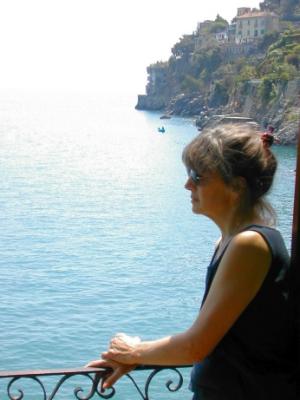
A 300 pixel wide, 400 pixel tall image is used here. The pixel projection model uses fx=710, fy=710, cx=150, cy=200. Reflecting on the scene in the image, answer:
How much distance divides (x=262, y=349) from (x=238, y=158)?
0.51 metres

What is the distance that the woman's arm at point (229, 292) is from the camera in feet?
5.89

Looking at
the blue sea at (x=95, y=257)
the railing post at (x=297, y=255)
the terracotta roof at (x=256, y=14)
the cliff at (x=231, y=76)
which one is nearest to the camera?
the railing post at (x=297, y=255)

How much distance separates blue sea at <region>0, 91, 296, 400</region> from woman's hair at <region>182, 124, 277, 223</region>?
2.66m

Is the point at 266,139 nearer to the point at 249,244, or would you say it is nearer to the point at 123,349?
the point at 249,244

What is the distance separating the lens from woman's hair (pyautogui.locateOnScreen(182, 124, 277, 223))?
1908 mm

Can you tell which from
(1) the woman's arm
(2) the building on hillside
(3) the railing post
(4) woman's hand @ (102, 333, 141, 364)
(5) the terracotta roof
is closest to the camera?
(1) the woman's arm

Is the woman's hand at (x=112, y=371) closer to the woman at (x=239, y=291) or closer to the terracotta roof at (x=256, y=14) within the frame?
the woman at (x=239, y=291)

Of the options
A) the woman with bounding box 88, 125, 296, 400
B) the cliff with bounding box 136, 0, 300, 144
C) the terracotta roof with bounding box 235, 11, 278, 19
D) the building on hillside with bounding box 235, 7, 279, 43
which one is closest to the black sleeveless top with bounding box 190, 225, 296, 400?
the woman with bounding box 88, 125, 296, 400

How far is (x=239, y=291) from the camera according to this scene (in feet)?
5.90

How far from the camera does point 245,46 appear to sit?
346 feet

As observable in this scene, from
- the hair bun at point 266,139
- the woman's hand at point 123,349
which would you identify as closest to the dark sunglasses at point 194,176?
the hair bun at point 266,139

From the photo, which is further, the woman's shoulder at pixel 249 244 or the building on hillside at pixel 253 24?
the building on hillside at pixel 253 24

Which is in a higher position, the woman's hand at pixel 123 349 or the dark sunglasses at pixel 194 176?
the dark sunglasses at pixel 194 176

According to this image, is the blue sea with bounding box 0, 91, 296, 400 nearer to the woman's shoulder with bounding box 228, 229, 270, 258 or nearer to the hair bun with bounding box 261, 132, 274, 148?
the hair bun with bounding box 261, 132, 274, 148
